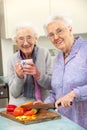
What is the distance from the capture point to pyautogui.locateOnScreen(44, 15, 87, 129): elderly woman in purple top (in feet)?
5.49

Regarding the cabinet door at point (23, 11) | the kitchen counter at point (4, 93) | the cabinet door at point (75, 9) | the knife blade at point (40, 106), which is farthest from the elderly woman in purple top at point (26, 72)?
the cabinet door at point (75, 9)

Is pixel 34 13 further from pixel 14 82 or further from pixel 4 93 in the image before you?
pixel 14 82

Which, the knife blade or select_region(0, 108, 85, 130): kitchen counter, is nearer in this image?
select_region(0, 108, 85, 130): kitchen counter

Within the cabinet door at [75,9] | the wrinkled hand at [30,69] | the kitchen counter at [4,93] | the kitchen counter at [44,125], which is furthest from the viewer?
the cabinet door at [75,9]

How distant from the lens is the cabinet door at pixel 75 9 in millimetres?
3186

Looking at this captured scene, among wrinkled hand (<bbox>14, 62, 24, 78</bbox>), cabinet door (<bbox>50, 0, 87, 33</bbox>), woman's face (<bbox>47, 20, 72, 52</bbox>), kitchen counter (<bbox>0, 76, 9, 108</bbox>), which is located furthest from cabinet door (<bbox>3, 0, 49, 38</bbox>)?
woman's face (<bbox>47, 20, 72, 52</bbox>)

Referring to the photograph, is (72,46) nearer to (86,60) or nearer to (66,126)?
(86,60)

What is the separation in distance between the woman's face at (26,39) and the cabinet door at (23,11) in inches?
41.3

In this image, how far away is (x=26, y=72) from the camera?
74.6 inches

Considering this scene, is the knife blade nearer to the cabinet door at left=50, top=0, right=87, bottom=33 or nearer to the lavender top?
the lavender top

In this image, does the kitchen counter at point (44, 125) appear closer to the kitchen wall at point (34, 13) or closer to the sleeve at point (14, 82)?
the sleeve at point (14, 82)

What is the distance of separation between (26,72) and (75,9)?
1.55 meters

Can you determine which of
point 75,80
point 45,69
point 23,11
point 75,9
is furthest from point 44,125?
point 75,9

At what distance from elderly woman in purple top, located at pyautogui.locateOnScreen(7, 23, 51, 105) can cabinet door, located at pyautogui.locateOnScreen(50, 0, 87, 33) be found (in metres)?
1.23
